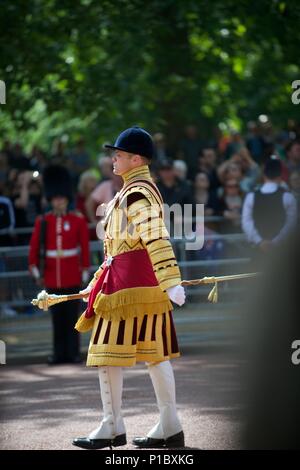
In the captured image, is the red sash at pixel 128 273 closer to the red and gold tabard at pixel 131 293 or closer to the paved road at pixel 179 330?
the red and gold tabard at pixel 131 293

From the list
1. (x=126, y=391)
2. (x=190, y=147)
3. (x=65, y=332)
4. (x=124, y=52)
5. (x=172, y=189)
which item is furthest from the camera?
(x=190, y=147)

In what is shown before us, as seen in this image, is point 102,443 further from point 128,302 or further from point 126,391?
point 126,391

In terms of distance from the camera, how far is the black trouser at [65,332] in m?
11.6

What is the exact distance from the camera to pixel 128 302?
702cm

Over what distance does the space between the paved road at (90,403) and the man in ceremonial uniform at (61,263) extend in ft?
0.96

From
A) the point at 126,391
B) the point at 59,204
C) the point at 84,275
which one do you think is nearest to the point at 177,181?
the point at 59,204

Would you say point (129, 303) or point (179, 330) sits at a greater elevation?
point (129, 303)

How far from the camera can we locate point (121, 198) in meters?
7.14

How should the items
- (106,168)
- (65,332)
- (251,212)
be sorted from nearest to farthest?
(65,332) < (251,212) < (106,168)

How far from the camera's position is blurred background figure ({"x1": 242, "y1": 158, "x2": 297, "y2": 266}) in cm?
1165

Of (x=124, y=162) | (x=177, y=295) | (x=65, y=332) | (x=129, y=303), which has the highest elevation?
(x=124, y=162)

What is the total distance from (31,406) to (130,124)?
849 cm

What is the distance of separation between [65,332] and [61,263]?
66cm

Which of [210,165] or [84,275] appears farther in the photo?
[210,165]
